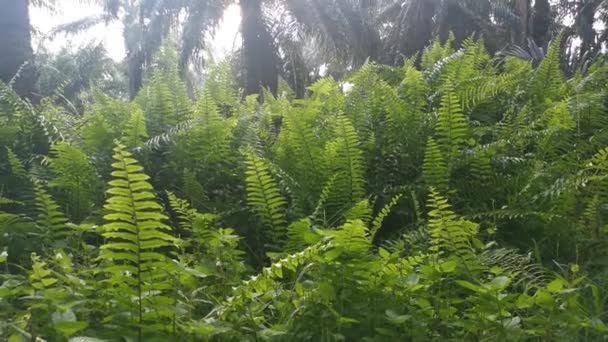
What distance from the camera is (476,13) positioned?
A: 752 inches

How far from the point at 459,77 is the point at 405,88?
39cm

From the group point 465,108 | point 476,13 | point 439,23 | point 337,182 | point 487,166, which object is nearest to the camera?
point 337,182

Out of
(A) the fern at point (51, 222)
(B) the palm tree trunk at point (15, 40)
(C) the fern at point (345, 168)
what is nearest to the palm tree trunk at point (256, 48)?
(B) the palm tree trunk at point (15, 40)

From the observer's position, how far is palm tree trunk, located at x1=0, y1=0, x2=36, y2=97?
5594 millimetres

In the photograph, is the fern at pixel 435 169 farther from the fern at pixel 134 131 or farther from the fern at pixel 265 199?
the fern at pixel 134 131

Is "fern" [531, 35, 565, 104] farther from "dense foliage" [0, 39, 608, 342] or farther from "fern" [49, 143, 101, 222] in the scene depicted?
"fern" [49, 143, 101, 222]

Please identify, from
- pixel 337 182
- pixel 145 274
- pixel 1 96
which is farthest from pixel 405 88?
pixel 145 274

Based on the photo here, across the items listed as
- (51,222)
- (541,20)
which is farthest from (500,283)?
(541,20)

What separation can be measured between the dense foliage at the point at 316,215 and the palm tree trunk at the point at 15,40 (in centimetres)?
163

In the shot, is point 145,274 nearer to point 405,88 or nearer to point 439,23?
point 405,88

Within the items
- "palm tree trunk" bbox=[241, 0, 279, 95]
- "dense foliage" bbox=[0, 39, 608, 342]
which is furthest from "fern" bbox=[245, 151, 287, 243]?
"palm tree trunk" bbox=[241, 0, 279, 95]

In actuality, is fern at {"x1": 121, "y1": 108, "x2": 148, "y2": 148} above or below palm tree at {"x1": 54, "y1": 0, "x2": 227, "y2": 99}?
below

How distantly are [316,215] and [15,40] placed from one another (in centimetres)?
405

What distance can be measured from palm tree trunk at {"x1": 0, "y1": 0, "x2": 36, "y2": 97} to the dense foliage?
163 centimetres
